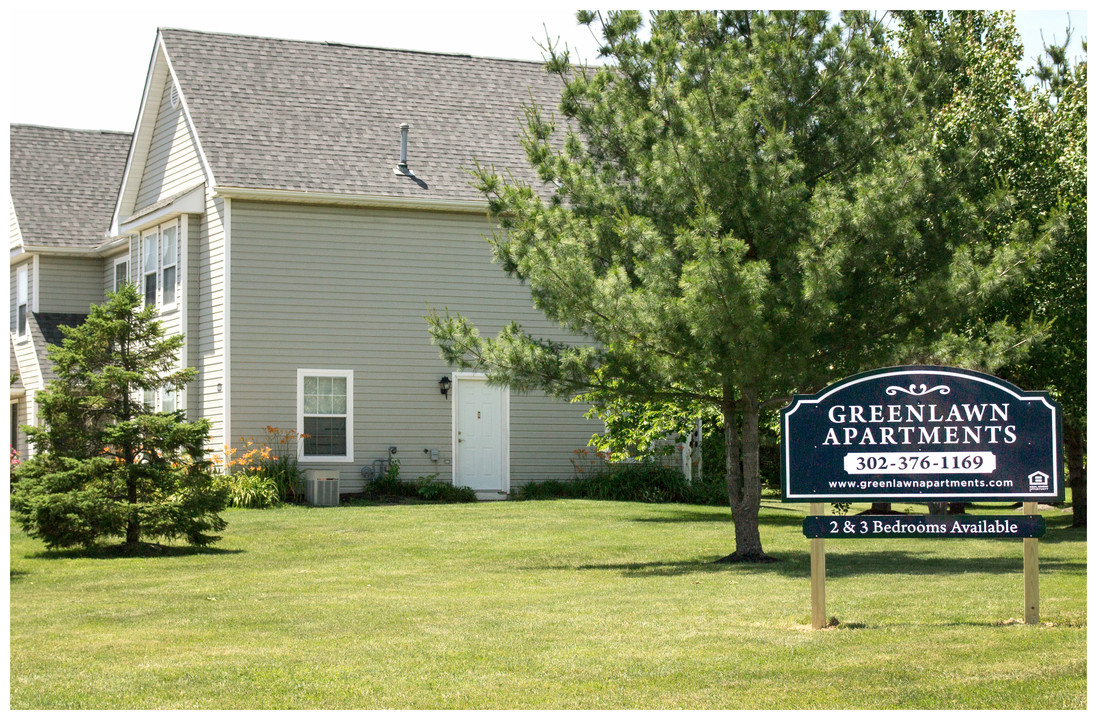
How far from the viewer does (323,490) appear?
64.5ft

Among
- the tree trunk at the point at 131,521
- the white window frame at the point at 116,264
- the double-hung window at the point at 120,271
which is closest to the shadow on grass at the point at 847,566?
the tree trunk at the point at 131,521

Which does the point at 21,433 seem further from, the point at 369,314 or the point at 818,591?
the point at 818,591

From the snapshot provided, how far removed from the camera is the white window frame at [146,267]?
869 inches

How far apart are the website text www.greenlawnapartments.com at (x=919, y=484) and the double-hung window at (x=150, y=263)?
1648 cm

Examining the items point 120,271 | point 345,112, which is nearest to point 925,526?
point 345,112

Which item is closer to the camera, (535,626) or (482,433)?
(535,626)

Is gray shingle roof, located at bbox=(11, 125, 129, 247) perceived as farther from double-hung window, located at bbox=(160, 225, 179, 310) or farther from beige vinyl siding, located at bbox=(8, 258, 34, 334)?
double-hung window, located at bbox=(160, 225, 179, 310)

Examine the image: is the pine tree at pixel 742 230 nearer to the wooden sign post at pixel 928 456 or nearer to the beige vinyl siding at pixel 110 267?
the wooden sign post at pixel 928 456

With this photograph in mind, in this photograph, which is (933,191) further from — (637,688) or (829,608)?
(637,688)

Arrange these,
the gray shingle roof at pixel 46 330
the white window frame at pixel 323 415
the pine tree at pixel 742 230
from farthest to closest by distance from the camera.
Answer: the gray shingle roof at pixel 46 330 → the white window frame at pixel 323 415 → the pine tree at pixel 742 230

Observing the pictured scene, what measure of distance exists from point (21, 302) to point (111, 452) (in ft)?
48.1

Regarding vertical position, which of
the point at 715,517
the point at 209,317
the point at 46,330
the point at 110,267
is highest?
the point at 110,267

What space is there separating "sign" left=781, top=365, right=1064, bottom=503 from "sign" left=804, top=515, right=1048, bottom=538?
0.51 ft

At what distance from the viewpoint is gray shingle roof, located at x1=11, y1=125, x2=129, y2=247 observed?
25.6 meters
